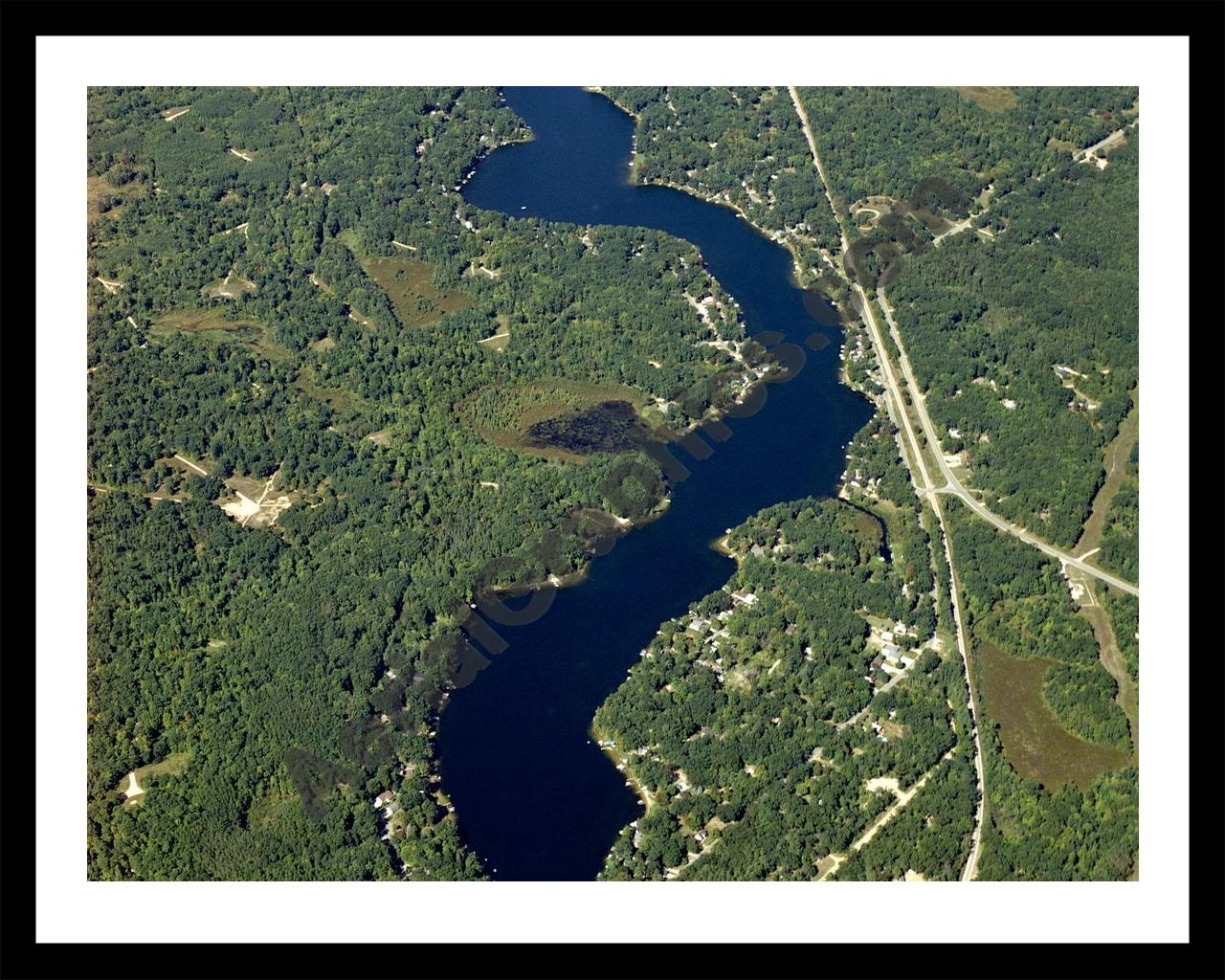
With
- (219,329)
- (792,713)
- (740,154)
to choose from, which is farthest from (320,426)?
(740,154)

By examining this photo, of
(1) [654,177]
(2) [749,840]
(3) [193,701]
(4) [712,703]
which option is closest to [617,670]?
(4) [712,703]

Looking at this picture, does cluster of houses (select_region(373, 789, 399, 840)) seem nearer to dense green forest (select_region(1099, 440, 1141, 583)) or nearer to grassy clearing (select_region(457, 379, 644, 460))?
grassy clearing (select_region(457, 379, 644, 460))

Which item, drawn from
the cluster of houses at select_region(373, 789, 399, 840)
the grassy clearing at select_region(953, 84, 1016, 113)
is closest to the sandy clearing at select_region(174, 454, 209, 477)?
the cluster of houses at select_region(373, 789, 399, 840)

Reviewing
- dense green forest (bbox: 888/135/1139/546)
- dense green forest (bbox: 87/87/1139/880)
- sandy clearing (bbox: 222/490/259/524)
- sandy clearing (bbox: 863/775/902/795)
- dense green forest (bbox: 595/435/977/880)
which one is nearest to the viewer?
dense green forest (bbox: 595/435/977/880)

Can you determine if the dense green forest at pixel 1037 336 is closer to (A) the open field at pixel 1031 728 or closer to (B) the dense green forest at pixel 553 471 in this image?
(B) the dense green forest at pixel 553 471

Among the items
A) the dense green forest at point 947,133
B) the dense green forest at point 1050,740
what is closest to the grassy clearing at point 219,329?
the dense green forest at point 947,133

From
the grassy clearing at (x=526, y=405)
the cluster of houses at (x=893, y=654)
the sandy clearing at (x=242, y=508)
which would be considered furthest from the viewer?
the grassy clearing at (x=526, y=405)

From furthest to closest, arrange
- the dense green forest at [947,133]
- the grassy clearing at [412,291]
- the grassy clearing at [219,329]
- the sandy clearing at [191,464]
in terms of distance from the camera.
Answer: the dense green forest at [947,133]
the grassy clearing at [412,291]
the grassy clearing at [219,329]
the sandy clearing at [191,464]

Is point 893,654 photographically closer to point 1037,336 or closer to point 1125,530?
point 1125,530
